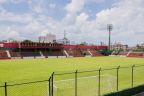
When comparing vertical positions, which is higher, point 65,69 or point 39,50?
point 39,50

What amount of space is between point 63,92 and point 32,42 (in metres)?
66.4

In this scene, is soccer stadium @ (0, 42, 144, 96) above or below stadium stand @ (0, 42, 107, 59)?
below

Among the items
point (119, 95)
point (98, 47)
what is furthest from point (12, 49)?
point (119, 95)

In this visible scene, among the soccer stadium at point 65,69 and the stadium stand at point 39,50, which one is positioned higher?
the stadium stand at point 39,50

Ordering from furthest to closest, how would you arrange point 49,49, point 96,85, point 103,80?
point 49,49
point 103,80
point 96,85

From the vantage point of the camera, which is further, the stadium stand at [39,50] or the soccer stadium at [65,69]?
the stadium stand at [39,50]

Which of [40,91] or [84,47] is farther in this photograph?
[84,47]

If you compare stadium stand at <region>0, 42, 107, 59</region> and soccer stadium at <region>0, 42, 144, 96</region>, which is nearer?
soccer stadium at <region>0, 42, 144, 96</region>

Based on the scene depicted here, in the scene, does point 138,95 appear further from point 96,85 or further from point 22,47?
point 22,47

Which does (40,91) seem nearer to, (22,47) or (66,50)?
(22,47)

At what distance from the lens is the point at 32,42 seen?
82438 mm

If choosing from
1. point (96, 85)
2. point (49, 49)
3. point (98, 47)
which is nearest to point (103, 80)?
point (96, 85)

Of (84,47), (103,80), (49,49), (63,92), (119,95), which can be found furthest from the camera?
(84,47)

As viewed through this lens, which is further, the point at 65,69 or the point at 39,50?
the point at 39,50
